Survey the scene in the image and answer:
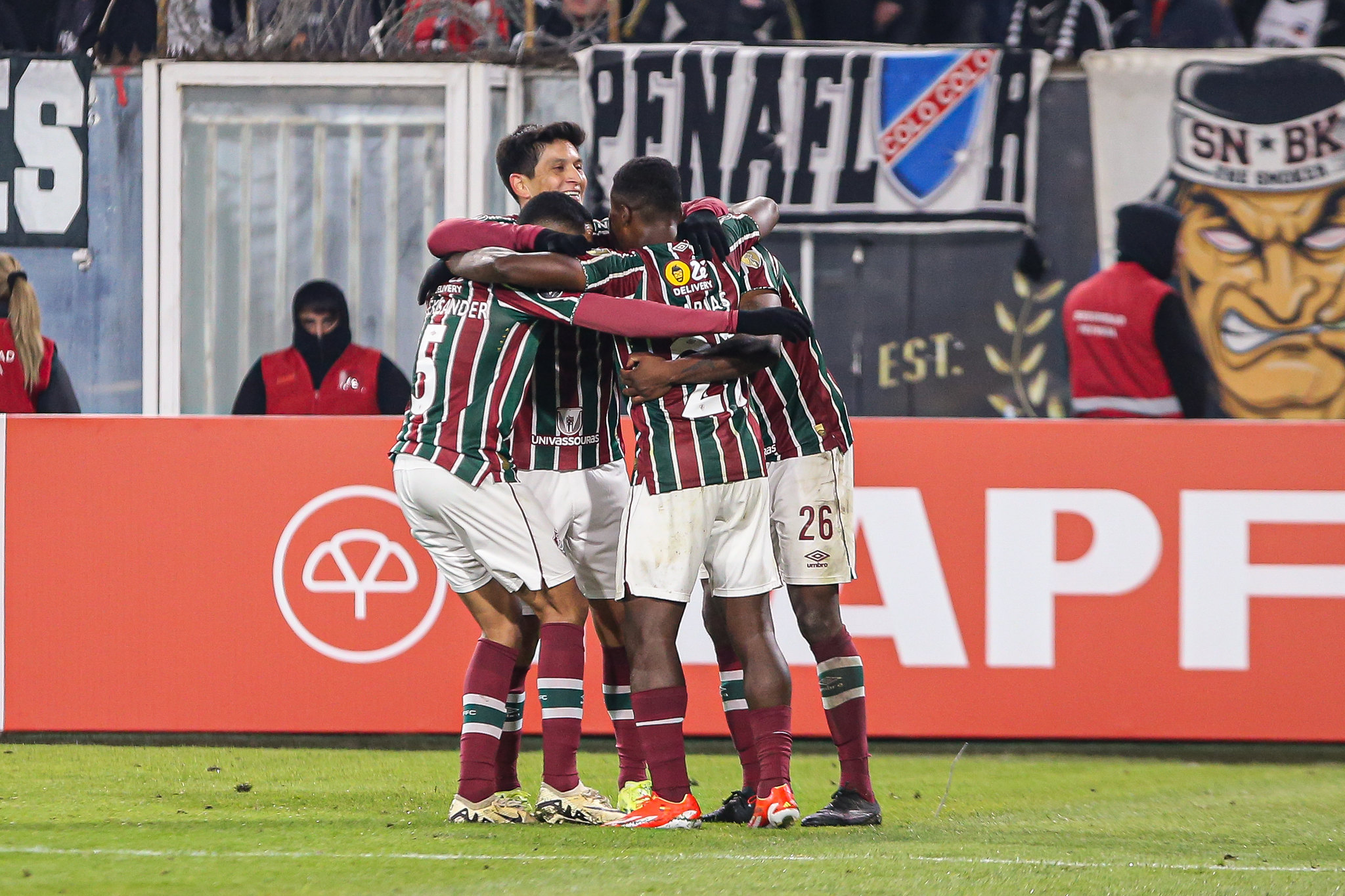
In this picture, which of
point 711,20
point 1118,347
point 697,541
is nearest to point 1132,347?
point 1118,347

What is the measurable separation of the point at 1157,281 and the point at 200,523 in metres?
4.26

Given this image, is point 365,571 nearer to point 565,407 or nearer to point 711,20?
point 565,407

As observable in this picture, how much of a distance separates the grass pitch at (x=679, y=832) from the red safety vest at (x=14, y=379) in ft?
6.82

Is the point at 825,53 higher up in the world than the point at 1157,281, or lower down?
higher up

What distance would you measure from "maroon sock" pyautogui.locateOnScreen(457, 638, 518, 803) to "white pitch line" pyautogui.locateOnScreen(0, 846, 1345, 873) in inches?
24.1

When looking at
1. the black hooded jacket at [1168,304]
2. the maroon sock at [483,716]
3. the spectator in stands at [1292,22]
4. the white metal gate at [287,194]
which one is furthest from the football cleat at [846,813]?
the spectator in stands at [1292,22]

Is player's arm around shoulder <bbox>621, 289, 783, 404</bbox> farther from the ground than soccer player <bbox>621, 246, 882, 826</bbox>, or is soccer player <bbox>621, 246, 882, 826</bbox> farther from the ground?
player's arm around shoulder <bbox>621, 289, 783, 404</bbox>

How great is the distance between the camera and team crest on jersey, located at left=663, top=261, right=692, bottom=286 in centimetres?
A: 471

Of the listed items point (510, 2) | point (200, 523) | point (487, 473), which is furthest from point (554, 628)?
point (510, 2)

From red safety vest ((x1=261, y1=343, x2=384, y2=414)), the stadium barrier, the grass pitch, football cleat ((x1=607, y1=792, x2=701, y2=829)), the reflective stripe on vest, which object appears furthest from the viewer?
red safety vest ((x1=261, y1=343, x2=384, y2=414))

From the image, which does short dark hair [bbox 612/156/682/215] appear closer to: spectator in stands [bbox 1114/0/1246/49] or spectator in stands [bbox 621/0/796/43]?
spectator in stands [bbox 621/0/796/43]

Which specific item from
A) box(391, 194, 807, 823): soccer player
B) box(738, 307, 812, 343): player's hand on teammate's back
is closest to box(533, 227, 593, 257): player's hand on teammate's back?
box(391, 194, 807, 823): soccer player

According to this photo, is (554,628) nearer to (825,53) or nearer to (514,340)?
(514,340)

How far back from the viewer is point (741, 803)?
4.84 metres
